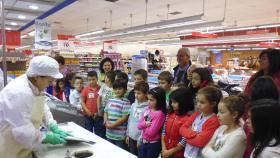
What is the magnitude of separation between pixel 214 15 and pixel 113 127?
24.3 ft

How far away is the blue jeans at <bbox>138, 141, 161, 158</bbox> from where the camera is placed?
257 cm

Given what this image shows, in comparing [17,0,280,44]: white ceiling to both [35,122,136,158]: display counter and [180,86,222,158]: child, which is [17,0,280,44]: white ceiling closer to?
[180,86,222,158]: child

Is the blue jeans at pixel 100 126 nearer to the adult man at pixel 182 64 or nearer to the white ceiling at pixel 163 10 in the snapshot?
the adult man at pixel 182 64

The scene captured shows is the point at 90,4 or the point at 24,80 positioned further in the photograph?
the point at 90,4

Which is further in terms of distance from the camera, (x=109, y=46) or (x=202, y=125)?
(x=109, y=46)

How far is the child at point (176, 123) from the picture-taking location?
2.30 metres

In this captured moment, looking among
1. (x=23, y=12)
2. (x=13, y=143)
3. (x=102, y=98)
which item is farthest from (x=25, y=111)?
(x=23, y=12)

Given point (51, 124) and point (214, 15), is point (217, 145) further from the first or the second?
point (214, 15)

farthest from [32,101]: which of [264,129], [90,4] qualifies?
[90,4]

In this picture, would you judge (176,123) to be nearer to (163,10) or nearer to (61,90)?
(61,90)

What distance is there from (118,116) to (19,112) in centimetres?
149

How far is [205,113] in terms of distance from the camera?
2.16 meters

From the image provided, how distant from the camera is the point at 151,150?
8.43 feet

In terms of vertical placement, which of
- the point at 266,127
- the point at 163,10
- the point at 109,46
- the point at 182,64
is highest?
the point at 163,10
